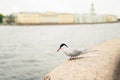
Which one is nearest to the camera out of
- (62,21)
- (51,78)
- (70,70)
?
(51,78)

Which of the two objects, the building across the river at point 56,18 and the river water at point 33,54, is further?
the building across the river at point 56,18

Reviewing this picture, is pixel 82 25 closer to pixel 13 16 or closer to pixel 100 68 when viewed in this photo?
pixel 13 16

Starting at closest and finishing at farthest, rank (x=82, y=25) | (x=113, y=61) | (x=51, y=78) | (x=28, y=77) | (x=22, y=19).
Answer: (x=51, y=78) → (x=113, y=61) → (x=28, y=77) → (x=22, y=19) → (x=82, y=25)

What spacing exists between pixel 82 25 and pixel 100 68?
542 ft

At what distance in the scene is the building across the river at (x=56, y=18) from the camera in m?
141

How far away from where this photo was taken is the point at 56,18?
14288 centimetres

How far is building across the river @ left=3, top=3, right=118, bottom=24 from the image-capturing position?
140750mm

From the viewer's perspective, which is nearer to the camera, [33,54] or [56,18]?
[33,54]

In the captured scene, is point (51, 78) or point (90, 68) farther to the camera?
point (90, 68)

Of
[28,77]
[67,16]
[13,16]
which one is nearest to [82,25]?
[67,16]

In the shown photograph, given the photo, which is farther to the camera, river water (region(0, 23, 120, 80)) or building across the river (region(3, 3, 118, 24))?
building across the river (region(3, 3, 118, 24))

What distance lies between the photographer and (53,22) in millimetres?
145125

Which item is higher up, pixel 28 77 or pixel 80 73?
pixel 80 73

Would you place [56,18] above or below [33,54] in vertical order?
below
